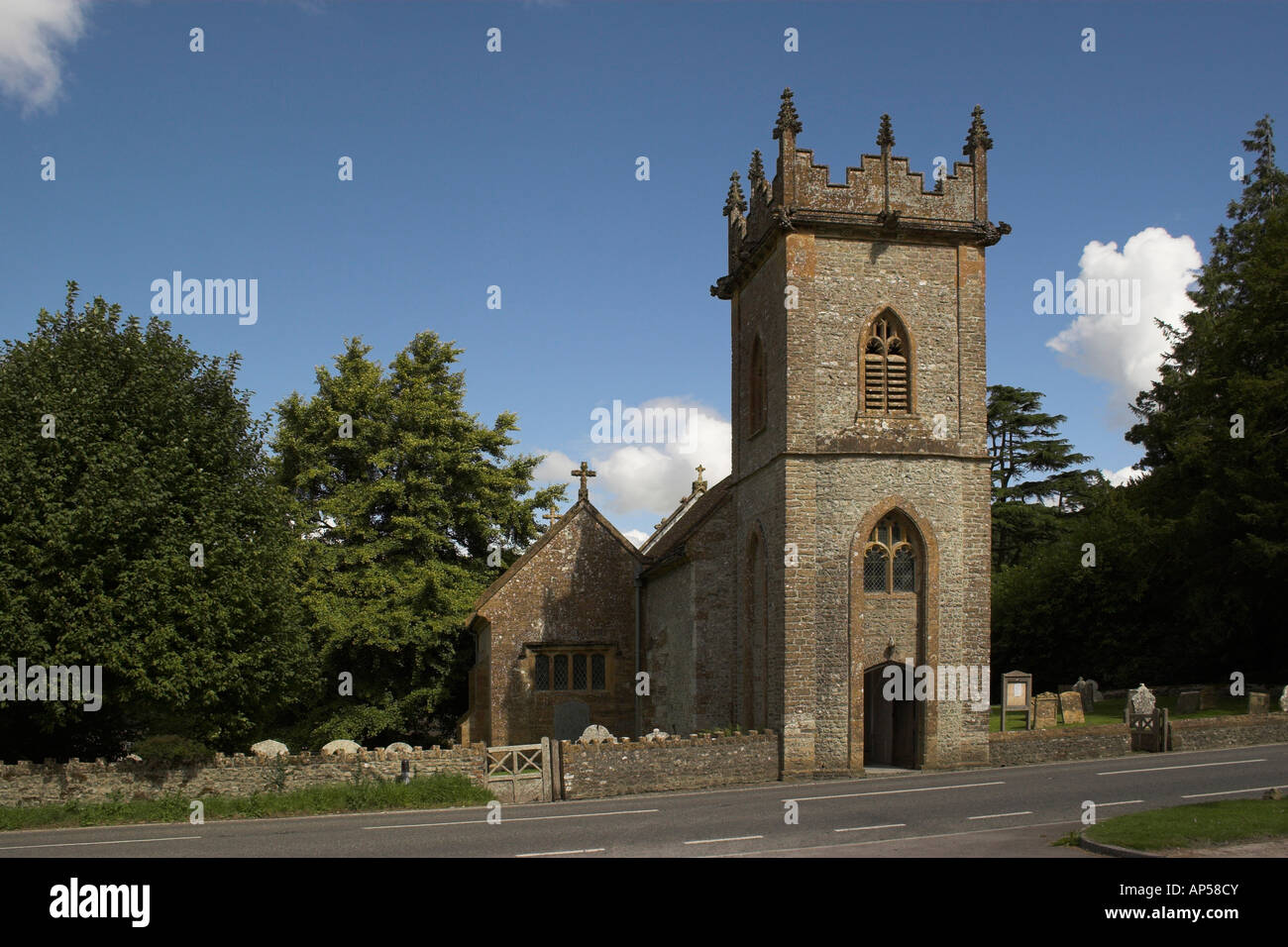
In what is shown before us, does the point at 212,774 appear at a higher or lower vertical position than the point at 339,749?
lower

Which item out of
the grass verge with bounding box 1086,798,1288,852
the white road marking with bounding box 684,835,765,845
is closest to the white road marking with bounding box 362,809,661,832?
the white road marking with bounding box 684,835,765,845

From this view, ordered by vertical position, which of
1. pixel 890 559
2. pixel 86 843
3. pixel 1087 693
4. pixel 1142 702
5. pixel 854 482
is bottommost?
pixel 1087 693

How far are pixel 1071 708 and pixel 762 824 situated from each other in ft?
50.0

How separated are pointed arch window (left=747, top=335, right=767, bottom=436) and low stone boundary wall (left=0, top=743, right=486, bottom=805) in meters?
11.3

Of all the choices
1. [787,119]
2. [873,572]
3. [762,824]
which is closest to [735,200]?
Answer: [787,119]

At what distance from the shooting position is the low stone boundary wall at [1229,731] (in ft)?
83.7

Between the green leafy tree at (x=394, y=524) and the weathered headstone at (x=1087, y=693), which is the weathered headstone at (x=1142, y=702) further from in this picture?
the green leafy tree at (x=394, y=524)

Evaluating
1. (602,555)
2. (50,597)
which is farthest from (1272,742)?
(50,597)

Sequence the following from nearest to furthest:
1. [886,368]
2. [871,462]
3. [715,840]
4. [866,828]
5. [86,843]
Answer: [715,840] → [866,828] → [86,843] → [871,462] → [886,368]

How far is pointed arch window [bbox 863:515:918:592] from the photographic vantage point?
24.9 meters

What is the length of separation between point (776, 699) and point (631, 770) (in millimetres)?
3981

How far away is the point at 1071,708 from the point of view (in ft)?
95.0

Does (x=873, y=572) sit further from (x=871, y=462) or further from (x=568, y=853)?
(x=568, y=853)
